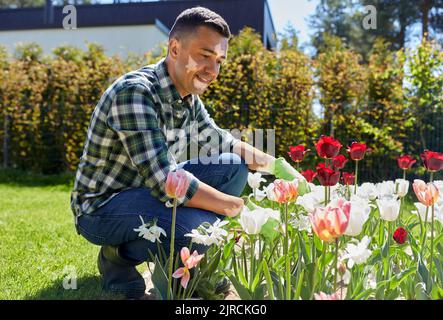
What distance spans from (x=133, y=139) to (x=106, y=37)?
10.6m

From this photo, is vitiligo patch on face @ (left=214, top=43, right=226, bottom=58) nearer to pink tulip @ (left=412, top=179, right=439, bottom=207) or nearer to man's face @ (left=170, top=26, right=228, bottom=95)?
man's face @ (left=170, top=26, right=228, bottom=95)

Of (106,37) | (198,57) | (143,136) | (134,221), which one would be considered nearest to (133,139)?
(143,136)

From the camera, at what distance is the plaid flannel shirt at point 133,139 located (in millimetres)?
1866

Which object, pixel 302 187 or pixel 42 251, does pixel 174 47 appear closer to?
pixel 302 187

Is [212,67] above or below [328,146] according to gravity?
above

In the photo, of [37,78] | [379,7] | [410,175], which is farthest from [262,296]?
[379,7]

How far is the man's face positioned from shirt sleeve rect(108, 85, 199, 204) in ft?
0.69

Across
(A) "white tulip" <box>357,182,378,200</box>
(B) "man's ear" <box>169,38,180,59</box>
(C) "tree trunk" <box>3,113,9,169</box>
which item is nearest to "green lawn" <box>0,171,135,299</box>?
(B) "man's ear" <box>169,38,180,59</box>

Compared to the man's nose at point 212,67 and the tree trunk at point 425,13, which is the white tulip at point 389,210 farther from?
the tree trunk at point 425,13

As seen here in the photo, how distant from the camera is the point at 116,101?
1.95 m

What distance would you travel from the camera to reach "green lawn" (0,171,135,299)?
220 cm

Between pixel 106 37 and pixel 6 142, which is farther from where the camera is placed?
pixel 106 37

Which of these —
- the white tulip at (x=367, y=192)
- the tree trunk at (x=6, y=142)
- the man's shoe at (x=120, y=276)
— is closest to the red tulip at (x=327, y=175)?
the white tulip at (x=367, y=192)

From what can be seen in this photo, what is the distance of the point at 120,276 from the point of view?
213 cm
